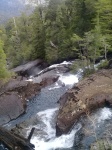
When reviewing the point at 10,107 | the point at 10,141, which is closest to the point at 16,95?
the point at 10,107

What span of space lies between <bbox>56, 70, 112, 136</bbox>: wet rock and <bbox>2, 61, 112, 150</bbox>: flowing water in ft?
2.20

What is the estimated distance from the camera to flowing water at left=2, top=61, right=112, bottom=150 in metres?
25.6

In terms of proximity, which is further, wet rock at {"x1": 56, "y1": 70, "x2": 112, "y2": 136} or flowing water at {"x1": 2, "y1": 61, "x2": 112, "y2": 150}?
wet rock at {"x1": 56, "y1": 70, "x2": 112, "y2": 136}

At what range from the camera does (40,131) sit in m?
28.2

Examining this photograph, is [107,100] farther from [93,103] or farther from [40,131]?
[40,131]

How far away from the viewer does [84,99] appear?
30406 millimetres

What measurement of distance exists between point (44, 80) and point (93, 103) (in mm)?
12447

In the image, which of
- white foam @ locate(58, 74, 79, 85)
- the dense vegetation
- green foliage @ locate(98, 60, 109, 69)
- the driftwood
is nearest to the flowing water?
white foam @ locate(58, 74, 79, 85)

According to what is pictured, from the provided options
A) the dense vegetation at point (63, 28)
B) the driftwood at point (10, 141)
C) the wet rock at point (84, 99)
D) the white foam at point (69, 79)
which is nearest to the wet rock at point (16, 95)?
the white foam at point (69, 79)

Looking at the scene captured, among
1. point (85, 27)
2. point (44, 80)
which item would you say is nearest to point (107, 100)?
point (44, 80)

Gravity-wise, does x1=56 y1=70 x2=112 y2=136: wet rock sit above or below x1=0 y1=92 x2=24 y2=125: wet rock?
above

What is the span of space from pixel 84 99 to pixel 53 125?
3.85m

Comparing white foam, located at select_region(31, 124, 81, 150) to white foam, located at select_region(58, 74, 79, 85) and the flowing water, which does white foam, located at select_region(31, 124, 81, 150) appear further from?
white foam, located at select_region(58, 74, 79, 85)

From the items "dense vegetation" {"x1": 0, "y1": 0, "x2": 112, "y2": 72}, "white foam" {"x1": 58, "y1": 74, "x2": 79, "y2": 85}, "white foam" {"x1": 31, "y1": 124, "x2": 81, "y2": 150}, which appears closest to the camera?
"white foam" {"x1": 31, "y1": 124, "x2": 81, "y2": 150}
